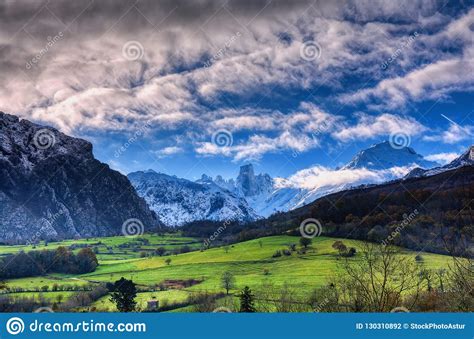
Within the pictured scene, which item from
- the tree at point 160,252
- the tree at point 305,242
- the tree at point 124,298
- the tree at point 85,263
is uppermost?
the tree at point 305,242

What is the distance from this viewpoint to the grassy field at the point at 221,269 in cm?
11488

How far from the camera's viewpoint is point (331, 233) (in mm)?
180000

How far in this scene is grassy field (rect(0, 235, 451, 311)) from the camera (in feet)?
377

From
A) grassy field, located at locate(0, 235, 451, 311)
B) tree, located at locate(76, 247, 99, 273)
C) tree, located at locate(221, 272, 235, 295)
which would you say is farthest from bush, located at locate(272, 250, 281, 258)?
tree, located at locate(76, 247, 99, 273)

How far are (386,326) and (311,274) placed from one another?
322 feet

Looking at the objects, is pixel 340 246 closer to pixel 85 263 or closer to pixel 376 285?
pixel 85 263

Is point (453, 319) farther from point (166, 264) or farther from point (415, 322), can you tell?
point (166, 264)

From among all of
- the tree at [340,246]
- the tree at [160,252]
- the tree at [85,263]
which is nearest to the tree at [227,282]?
the tree at [340,246]

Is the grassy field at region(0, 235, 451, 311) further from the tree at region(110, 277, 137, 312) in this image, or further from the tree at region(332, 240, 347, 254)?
the tree at region(110, 277, 137, 312)

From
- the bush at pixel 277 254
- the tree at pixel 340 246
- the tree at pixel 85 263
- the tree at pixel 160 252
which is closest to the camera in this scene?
the tree at pixel 340 246

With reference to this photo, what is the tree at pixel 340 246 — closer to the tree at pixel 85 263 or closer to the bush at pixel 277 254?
the bush at pixel 277 254

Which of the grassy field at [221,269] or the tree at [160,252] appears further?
the tree at [160,252]

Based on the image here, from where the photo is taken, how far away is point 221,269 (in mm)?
148250

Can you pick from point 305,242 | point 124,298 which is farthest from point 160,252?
point 124,298
